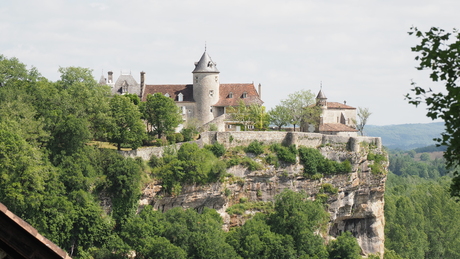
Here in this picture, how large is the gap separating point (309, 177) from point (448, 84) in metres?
50.6

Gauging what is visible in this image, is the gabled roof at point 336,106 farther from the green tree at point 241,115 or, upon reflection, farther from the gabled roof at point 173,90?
the gabled roof at point 173,90

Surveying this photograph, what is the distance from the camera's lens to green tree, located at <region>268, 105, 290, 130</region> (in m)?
69.6

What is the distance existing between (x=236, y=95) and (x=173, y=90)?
7319 mm

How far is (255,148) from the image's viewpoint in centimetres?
6300

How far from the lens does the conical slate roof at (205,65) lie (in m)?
70.3

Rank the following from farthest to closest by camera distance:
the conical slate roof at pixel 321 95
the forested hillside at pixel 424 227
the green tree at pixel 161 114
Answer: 1. the forested hillside at pixel 424 227
2. the conical slate roof at pixel 321 95
3. the green tree at pixel 161 114

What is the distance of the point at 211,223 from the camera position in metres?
53.9

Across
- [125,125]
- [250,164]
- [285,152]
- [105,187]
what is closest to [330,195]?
[285,152]

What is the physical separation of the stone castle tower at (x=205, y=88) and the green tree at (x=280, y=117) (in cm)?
673

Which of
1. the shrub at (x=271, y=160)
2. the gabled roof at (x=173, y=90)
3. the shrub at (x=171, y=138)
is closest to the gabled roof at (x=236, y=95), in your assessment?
the gabled roof at (x=173, y=90)

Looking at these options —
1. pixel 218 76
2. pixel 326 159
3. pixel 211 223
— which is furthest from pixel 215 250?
pixel 218 76

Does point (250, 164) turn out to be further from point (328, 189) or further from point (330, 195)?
point (330, 195)

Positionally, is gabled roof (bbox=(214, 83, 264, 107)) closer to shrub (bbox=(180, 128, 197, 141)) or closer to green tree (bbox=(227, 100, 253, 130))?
green tree (bbox=(227, 100, 253, 130))

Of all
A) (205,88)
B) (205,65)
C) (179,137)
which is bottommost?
(179,137)
